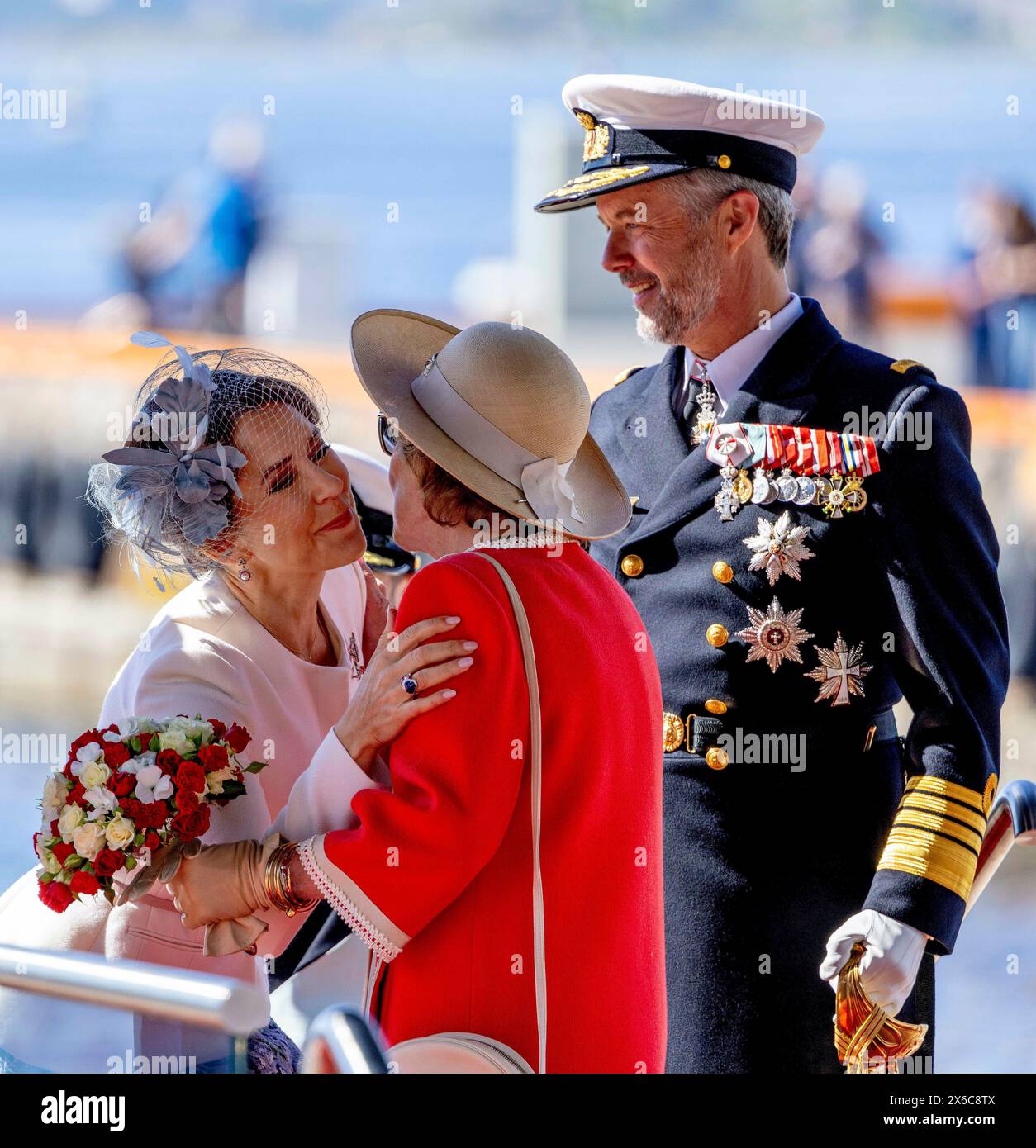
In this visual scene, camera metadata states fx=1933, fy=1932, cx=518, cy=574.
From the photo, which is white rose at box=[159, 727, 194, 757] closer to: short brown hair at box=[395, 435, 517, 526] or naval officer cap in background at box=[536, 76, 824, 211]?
short brown hair at box=[395, 435, 517, 526]

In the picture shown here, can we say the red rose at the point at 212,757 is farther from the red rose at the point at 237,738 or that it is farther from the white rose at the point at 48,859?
the white rose at the point at 48,859

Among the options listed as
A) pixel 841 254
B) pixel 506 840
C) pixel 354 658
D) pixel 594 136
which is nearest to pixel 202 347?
pixel 841 254

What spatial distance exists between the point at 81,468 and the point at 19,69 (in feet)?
71.2

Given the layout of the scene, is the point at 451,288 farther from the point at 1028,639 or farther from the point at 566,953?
the point at 566,953

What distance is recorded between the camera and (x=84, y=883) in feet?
8.57

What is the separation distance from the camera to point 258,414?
117 inches

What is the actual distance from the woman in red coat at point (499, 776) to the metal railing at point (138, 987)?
0.91ft

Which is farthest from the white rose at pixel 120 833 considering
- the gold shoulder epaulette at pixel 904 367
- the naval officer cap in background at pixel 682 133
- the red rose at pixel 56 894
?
the gold shoulder epaulette at pixel 904 367

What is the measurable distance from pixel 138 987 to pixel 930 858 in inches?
51.3

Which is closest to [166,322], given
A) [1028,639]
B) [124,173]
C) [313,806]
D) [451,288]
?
[1028,639]

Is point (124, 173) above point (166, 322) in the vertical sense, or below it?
above

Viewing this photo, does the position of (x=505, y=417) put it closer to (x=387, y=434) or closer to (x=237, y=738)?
(x=387, y=434)

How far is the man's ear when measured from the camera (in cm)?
333

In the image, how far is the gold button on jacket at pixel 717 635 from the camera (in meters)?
3.15
